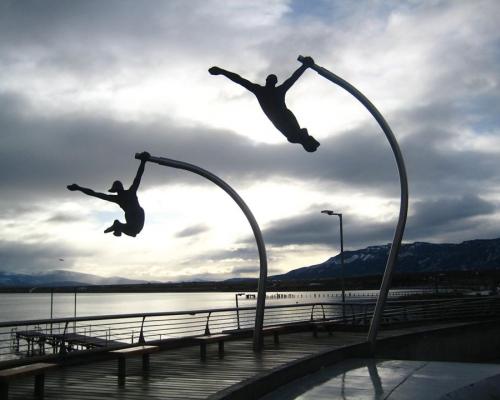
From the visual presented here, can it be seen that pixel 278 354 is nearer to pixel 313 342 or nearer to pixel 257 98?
pixel 313 342

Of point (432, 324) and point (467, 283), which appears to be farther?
point (467, 283)

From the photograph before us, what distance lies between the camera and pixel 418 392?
8016 mm

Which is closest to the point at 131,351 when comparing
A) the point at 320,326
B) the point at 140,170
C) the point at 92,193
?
the point at 92,193

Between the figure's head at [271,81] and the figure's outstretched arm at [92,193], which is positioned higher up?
the figure's head at [271,81]

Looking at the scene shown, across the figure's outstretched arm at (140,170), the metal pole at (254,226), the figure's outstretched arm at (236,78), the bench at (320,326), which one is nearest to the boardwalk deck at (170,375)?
the metal pole at (254,226)

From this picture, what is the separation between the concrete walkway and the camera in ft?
26.1

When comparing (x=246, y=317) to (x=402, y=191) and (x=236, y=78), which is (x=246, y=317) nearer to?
(x=402, y=191)

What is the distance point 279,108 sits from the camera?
8.41 metres

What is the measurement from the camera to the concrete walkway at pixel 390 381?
7.97 metres

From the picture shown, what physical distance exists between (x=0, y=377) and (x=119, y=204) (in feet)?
12.1

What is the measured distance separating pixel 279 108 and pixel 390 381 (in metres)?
4.70

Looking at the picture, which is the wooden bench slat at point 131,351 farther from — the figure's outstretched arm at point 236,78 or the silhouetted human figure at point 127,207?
the figure's outstretched arm at point 236,78

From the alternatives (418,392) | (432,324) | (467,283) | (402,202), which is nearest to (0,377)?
(418,392)

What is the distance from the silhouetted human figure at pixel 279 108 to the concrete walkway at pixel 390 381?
3.68 metres
